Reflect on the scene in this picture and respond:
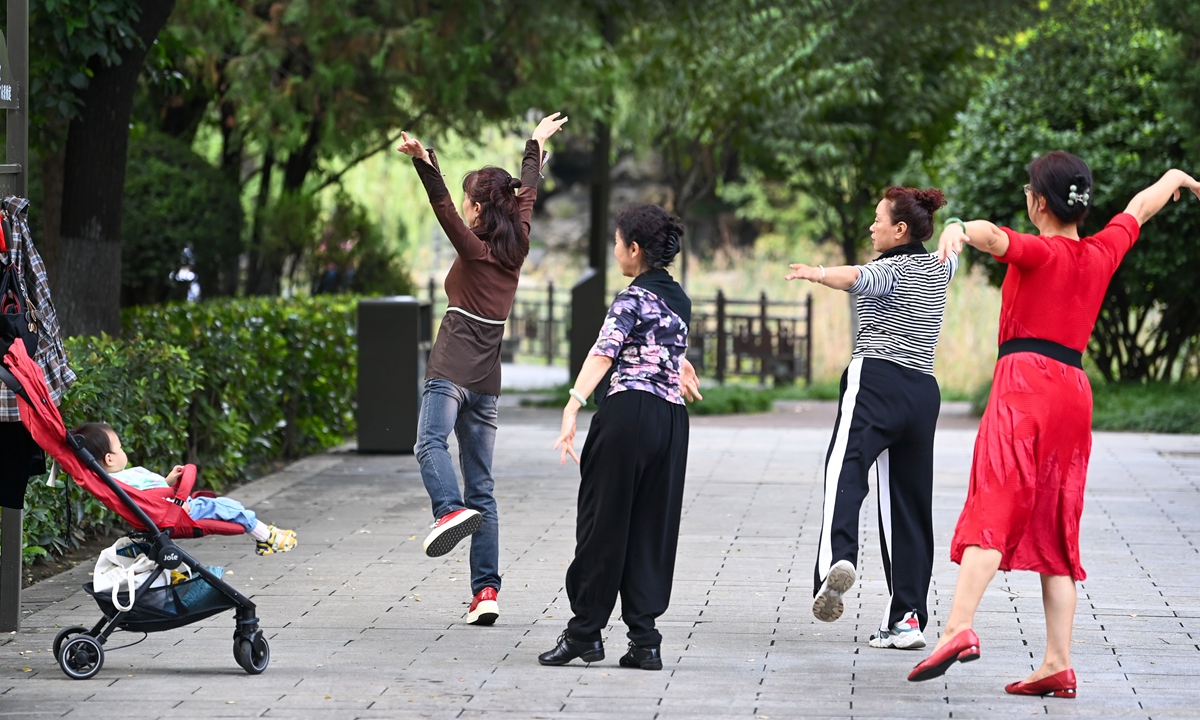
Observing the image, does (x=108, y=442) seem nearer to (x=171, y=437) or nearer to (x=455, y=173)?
(x=171, y=437)

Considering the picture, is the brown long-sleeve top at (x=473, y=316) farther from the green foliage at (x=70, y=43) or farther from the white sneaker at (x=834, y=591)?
the green foliage at (x=70, y=43)

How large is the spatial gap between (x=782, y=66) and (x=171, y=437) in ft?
40.8

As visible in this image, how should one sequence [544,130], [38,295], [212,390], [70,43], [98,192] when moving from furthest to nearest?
[212,390] → [98,192] → [70,43] → [544,130] → [38,295]

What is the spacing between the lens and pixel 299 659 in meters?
5.41

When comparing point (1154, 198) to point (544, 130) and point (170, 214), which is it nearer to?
point (544, 130)

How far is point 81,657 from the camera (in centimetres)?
509

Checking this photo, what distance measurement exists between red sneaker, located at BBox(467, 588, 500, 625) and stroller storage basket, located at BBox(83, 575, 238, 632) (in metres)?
1.11

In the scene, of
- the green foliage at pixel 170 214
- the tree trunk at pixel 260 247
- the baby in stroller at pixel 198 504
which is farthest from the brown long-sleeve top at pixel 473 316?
the tree trunk at pixel 260 247

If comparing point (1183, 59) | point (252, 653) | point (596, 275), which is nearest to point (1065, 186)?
point (252, 653)

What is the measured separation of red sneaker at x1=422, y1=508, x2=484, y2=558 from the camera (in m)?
5.65

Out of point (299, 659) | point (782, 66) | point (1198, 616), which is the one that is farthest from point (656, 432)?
point (782, 66)

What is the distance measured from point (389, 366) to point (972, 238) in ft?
23.4

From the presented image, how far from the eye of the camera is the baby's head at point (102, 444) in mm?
5062

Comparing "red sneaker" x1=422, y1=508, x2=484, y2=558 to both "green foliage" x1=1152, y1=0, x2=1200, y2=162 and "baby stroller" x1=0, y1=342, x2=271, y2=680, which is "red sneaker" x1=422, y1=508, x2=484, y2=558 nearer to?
"baby stroller" x1=0, y1=342, x2=271, y2=680
